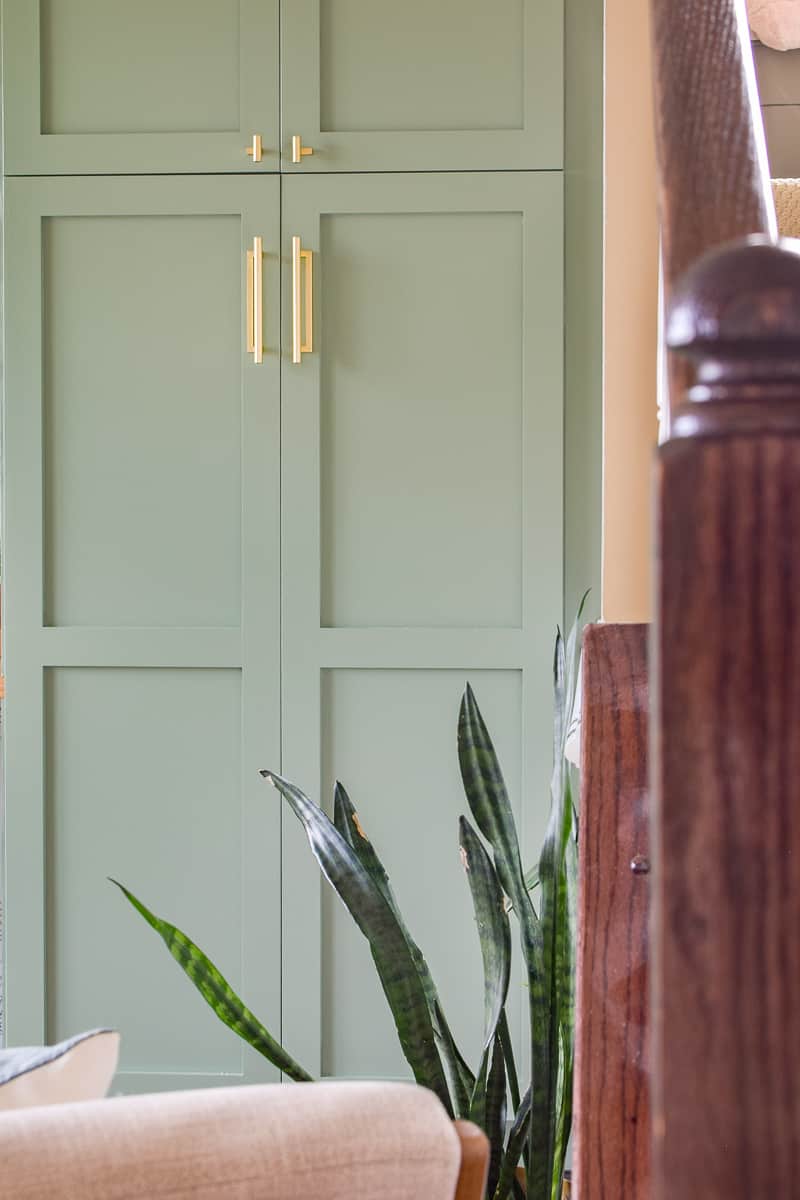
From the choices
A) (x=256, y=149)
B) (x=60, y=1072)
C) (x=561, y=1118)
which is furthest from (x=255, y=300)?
(x=60, y=1072)

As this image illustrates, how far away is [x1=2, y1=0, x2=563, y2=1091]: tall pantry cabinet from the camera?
202 cm

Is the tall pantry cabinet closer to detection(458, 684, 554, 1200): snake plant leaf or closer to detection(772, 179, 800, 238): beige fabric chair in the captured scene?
detection(458, 684, 554, 1200): snake plant leaf

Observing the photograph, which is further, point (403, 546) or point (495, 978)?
point (403, 546)

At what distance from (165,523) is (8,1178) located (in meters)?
1.72

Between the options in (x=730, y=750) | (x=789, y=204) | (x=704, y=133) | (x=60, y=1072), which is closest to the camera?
(x=730, y=750)

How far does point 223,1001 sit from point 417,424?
1.22 meters

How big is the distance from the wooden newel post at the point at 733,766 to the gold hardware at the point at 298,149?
1968mm

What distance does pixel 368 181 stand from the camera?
6.66 ft

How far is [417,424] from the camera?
2.06 metres

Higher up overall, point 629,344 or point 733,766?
point 629,344

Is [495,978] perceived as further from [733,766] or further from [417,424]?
[417,424]

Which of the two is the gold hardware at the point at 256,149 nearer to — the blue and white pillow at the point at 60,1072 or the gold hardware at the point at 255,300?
the gold hardware at the point at 255,300

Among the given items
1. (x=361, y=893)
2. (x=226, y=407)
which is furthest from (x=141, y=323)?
(x=361, y=893)

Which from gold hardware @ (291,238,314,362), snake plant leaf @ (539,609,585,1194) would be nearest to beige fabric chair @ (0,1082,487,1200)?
snake plant leaf @ (539,609,585,1194)
